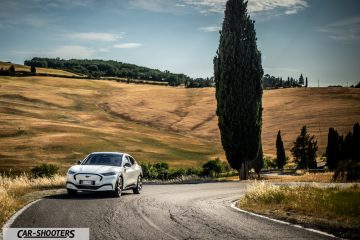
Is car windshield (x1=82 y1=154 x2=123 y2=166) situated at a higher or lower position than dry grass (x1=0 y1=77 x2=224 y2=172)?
higher

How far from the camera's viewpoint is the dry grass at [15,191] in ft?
37.1

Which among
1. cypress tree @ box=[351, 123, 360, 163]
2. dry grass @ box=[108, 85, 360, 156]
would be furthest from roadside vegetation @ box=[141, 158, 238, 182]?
dry grass @ box=[108, 85, 360, 156]

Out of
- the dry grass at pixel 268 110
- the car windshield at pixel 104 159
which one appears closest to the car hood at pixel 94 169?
the car windshield at pixel 104 159

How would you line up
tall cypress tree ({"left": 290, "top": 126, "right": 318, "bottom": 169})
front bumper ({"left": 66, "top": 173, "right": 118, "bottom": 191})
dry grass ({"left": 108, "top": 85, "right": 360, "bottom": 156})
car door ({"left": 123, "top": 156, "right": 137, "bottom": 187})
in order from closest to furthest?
front bumper ({"left": 66, "top": 173, "right": 118, "bottom": 191}) < car door ({"left": 123, "top": 156, "right": 137, "bottom": 187}) < tall cypress tree ({"left": 290, "top": 126, "right": 318, "bottom": 169}) < dry grass ({"left": 108, "top": 85, "right": 360, "bottom": 156})

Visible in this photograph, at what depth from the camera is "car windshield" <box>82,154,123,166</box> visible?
55.8 feet

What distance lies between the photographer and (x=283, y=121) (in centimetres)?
10300

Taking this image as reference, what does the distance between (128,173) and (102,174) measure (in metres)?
1.86

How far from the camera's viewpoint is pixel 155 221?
10.1 metres

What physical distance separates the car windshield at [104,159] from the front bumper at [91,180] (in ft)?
4.61

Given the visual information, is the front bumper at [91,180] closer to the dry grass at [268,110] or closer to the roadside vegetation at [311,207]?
the roadside vegetation at [311,207]

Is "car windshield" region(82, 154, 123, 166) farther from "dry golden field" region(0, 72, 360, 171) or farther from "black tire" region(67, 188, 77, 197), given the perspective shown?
"dry golden field" region(0, 72, 360, 171)

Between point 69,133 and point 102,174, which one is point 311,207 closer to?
point 102,174

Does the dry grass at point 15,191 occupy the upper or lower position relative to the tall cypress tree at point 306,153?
upper

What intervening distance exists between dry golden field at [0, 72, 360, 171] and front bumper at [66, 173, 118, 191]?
40.1m
